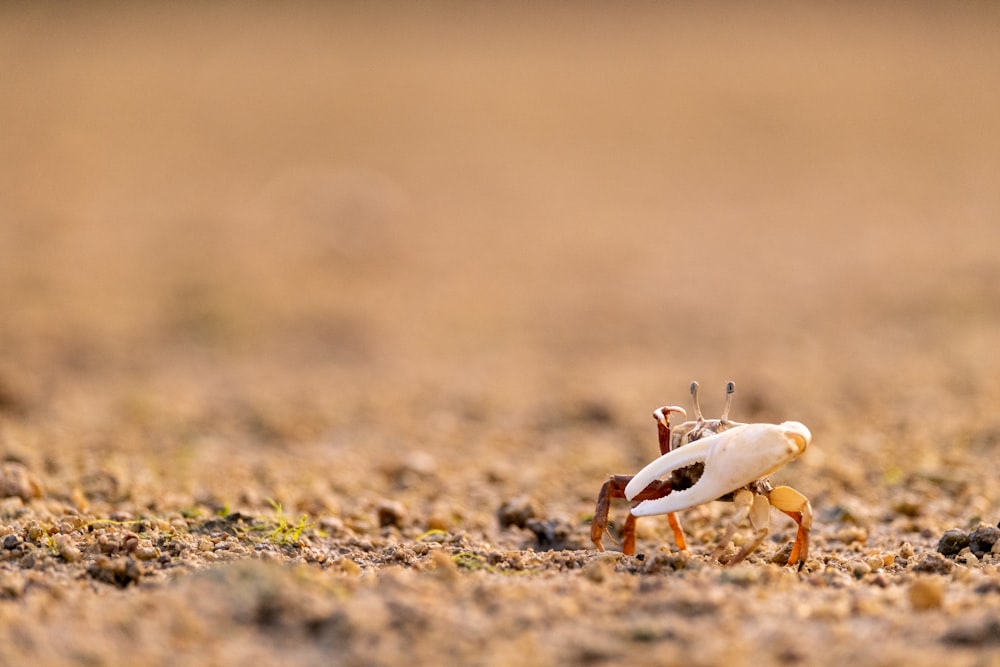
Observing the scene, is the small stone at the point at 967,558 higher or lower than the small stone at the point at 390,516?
higher

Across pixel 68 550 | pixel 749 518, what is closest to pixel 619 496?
pixel 749 518

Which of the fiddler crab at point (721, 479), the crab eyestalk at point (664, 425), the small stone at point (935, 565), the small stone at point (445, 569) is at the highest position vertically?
the crab eyestalk at point (664, 425)

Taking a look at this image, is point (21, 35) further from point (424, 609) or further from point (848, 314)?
point (424, 609)

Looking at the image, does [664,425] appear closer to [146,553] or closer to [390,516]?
[390,516]

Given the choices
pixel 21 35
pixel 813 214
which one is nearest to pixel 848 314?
pixel 813 214

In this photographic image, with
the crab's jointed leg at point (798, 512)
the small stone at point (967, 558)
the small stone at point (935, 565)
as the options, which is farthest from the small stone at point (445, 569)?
the small stone at point (967, 558)

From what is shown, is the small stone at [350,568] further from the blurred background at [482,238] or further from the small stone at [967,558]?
the small stone at [967,558]

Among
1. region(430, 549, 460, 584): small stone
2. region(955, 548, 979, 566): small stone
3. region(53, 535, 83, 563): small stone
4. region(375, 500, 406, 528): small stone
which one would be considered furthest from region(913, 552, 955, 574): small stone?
region(53, 535, 83, 563): small stone
